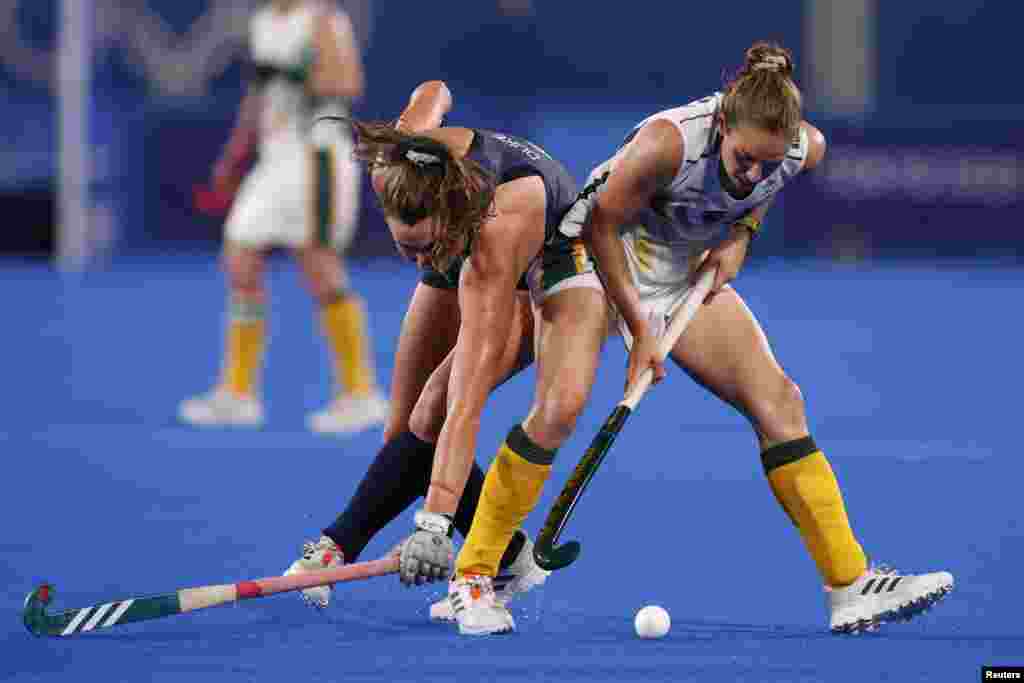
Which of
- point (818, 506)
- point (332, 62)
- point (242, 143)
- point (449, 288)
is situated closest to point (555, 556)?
point (818, 506)

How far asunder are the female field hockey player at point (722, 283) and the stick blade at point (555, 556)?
0.45 ft

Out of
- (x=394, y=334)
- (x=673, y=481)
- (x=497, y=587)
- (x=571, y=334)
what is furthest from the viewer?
(x=394, y=334)

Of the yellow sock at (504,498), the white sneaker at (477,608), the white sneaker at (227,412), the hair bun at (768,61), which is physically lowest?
the white sneaker at (477,608)

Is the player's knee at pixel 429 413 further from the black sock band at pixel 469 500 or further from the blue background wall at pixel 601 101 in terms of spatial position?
the blue background wall at pixel 601 101

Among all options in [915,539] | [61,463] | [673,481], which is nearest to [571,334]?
[915,539]

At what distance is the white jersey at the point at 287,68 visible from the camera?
7488 millimetres

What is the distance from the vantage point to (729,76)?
4.45 m

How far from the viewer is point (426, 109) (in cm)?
481

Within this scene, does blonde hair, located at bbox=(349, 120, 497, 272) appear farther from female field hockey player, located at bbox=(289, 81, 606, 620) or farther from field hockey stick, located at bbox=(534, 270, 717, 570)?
field hockey stick, located at bbox=(534, 270, 717, 570)

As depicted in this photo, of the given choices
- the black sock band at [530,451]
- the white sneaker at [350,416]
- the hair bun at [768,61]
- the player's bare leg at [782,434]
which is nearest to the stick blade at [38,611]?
the black sock band at [530,451]

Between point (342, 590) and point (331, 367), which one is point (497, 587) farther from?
point (331, 367)

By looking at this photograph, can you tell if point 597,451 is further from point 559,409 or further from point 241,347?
point 241,347

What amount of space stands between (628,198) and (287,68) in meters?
3.47

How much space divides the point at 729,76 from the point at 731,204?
294 millimetres
